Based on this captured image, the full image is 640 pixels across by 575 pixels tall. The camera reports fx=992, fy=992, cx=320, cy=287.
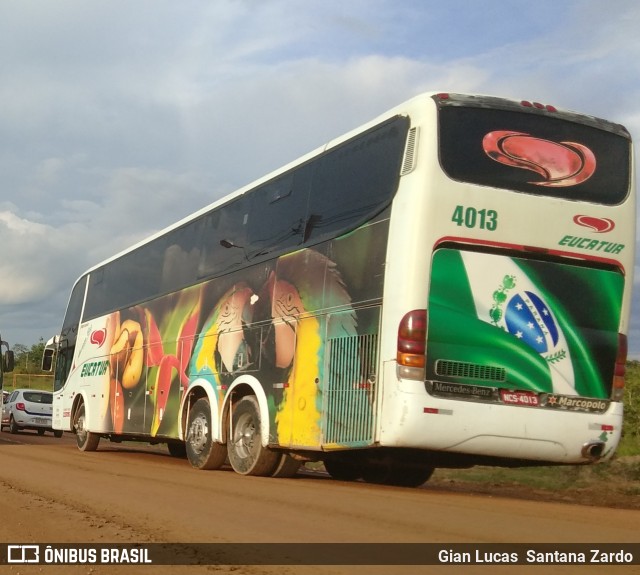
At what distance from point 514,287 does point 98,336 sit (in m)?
12.9

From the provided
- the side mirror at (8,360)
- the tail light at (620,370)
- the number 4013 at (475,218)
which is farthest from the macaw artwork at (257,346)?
the side mirror at (8,360)

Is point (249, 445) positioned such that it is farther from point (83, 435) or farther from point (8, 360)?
point (8, 360)

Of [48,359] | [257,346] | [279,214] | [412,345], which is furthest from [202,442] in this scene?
[48,359]

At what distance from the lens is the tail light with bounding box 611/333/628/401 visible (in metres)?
11.0

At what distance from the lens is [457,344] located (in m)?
10.2

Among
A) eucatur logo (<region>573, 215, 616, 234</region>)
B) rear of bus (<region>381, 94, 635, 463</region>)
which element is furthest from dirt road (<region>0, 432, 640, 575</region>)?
eucatur logo (<region>573, 215, 616, 234</region>)

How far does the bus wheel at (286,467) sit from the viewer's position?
13195 mm

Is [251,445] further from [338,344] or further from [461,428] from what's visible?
[461,428]

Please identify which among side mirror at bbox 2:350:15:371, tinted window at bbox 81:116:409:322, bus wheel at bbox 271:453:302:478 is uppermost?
tinted window at bbox 81:116:409:322

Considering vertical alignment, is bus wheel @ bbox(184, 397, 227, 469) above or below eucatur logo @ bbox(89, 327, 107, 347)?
below

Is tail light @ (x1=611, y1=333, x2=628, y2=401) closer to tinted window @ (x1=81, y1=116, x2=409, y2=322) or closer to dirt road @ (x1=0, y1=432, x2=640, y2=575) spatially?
dirt road @ (x1=0, y1=432, x2=640, y2=575)

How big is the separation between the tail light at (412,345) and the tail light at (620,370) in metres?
2.41

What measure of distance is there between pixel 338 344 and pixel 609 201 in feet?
11.2

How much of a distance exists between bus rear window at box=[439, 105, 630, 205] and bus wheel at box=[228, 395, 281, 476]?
4.73 m
